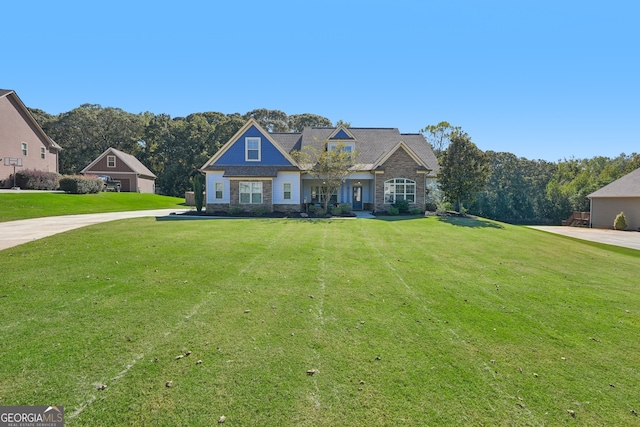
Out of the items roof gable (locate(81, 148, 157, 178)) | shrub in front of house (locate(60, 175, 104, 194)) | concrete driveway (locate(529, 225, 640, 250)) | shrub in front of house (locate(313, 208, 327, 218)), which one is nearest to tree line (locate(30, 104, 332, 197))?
roof gable (locate(81, 148, 157, 178))

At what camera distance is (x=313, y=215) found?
76.0 ft

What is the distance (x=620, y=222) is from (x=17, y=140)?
52.8m

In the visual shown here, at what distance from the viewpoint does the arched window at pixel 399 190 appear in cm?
2627

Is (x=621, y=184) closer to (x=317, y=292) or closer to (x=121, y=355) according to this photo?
(x=317, y=292)

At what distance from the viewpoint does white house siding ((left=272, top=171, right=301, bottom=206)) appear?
992 inches

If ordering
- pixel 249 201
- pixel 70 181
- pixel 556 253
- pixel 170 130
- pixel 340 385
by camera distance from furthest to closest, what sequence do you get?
pixel 170 130
pixel 70 181
pixel 249 201
pixel 556 253
pixel 340 385

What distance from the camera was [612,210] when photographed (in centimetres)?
2900

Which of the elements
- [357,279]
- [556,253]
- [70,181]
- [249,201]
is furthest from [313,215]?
[70,181]

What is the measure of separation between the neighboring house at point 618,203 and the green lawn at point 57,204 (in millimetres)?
40869

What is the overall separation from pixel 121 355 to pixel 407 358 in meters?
3.44

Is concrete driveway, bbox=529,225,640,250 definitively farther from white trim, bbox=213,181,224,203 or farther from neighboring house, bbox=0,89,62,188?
neighboring house, bbox=0,89,62,188

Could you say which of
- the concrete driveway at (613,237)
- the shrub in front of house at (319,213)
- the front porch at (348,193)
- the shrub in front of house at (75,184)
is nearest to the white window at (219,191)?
the front porch at (348,193)

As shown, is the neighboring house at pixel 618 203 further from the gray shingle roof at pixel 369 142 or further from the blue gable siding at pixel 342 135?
the blue gable siding at pixel 342 135

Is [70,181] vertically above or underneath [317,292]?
above
